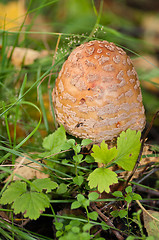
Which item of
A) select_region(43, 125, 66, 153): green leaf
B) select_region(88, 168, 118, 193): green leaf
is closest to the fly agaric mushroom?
select_region(43, 125, 66, 153): green leaf

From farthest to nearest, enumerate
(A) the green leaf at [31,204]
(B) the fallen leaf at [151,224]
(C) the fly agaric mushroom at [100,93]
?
(C) the fly agaric mushroom at [100,93], (B) the fallen leaf at [151,224], (A) the green leaf at [31,204]

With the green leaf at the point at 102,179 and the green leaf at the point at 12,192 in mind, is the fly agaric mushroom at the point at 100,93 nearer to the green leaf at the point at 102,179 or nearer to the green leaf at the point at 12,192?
the green leaf at the point at 102,179

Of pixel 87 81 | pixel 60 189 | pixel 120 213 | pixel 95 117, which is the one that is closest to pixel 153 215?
pixel 120 213

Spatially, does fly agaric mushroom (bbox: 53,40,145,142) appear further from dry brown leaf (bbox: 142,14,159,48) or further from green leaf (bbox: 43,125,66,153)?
dry brown leaf (bbox: 142,14,159,48)

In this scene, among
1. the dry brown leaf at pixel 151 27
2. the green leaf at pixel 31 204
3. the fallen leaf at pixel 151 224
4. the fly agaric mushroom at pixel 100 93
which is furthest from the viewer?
the dry brown leaf at pixel 151 27

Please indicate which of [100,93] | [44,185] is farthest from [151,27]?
[44,185]

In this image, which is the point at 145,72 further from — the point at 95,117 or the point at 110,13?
the point at 110,13

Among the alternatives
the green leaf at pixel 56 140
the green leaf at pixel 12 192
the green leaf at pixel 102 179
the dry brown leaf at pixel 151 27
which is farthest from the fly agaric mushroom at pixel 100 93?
the dry brown leaf at pixel 151 27
